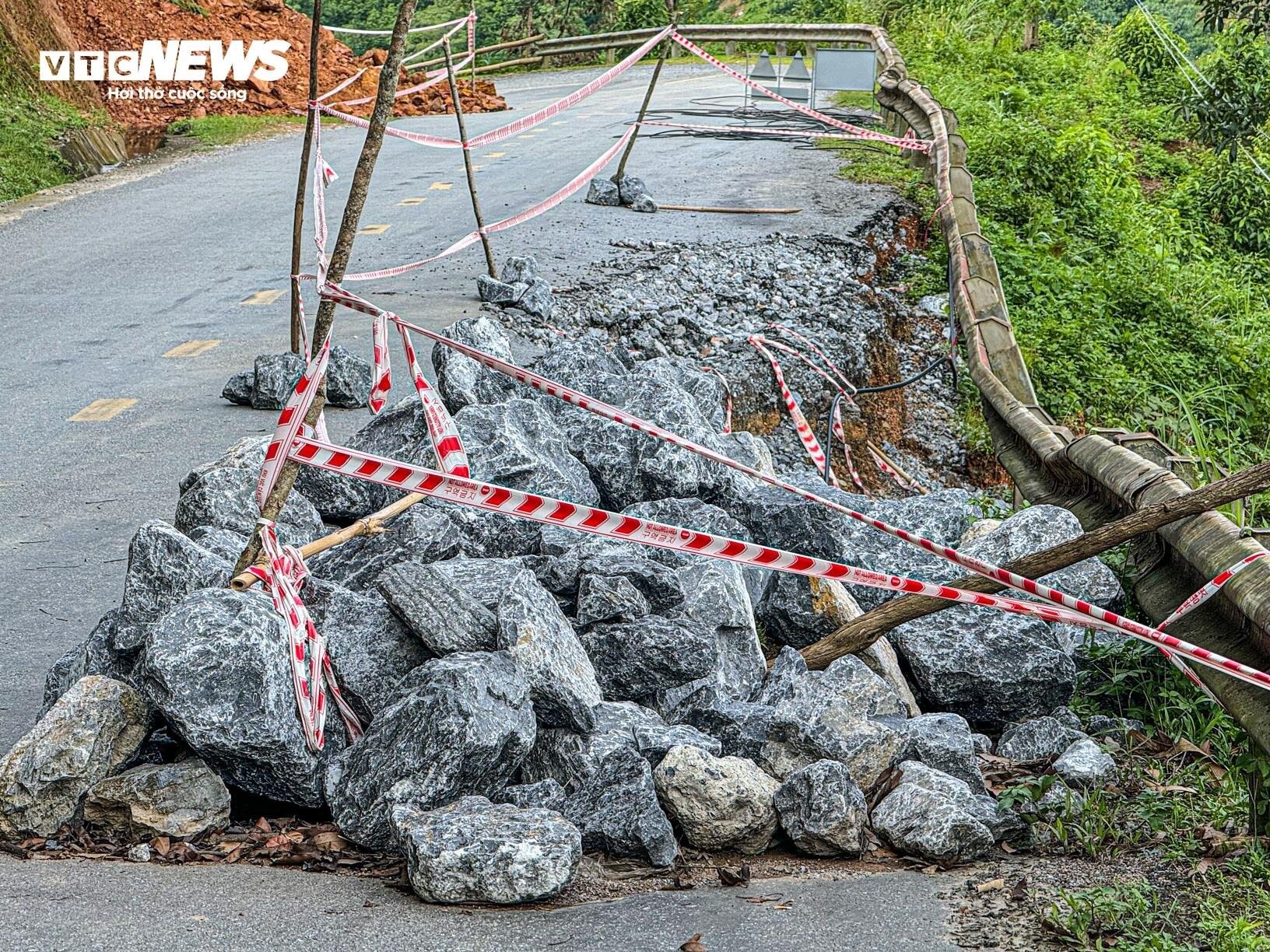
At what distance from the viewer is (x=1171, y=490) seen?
5.50 metres

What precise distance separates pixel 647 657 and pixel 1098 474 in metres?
2.96

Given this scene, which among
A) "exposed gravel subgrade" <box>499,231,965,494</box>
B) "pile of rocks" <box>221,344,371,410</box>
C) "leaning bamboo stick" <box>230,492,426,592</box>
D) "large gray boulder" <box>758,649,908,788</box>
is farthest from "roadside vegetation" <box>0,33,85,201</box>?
"large gray boulder" <box>758,649,908,788</box>

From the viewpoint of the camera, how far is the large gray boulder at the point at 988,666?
4.89 metres

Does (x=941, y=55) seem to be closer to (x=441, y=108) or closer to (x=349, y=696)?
(x=441, y=108)

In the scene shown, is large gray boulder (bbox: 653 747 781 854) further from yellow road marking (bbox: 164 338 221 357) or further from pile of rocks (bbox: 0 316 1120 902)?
yellow road marking (bbox: 164 338 221 357)

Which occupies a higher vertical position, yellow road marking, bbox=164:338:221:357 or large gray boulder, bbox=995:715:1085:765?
yellow road marking, bbox=164:338:221:357

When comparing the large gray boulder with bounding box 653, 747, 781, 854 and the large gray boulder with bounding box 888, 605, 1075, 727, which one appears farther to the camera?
the large gray boulder with bounding box 888, 605, 1075, 727

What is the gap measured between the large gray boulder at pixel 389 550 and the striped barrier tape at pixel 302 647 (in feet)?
2.00

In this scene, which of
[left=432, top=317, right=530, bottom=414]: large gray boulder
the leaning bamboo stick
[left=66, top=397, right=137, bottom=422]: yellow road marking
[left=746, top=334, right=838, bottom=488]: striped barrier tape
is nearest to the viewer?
the leaning bamboo stick

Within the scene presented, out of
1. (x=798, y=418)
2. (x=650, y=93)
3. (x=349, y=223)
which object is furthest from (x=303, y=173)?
(x=650, y=93)

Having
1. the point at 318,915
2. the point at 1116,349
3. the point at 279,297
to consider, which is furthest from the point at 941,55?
the point at 318,915

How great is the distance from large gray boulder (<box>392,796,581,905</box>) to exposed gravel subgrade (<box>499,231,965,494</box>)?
15.6 feet

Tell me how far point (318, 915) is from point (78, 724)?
3.37 feet

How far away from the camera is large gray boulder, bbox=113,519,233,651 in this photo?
425 centimetres
